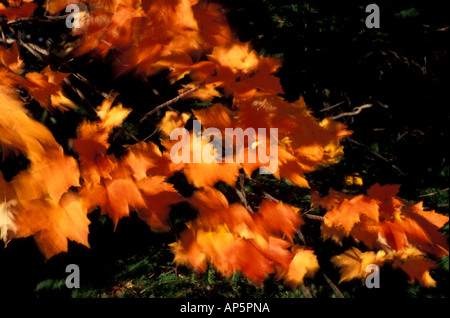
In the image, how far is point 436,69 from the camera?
1507 mm

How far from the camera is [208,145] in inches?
35.7

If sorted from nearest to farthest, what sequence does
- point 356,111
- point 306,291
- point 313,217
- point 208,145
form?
1. point 208,145
2. point 306,291
3. point 313,217
4. point 356,111

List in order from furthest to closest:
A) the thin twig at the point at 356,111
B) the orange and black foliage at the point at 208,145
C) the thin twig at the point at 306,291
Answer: the thin twig at the point at 356,111 < the thin twig at the point at 306,291 < the orange and black foliage at the point at 208,145

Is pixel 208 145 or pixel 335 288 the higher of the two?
pixel 208 145

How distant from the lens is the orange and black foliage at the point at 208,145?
2.73 feet

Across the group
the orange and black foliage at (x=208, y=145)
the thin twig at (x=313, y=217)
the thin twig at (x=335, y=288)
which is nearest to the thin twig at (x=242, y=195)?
the orange and black foliage at (x=208, y=145)

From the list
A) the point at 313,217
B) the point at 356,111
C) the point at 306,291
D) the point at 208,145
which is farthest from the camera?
the point at 356,111

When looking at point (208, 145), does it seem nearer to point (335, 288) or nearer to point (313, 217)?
point (313, 217)

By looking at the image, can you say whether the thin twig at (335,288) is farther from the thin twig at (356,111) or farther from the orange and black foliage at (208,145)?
the thin twig at (356,111)

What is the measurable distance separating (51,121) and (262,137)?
0.84 meters

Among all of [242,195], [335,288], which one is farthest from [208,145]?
[335,288]

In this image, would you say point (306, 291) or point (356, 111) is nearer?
point (306, 291)

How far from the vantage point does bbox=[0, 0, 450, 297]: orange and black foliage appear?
0.83 metres

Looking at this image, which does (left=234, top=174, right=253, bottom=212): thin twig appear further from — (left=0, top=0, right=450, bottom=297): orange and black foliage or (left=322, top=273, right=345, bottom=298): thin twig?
(left=322, top=273, right=345, bottom=298): thin twig
